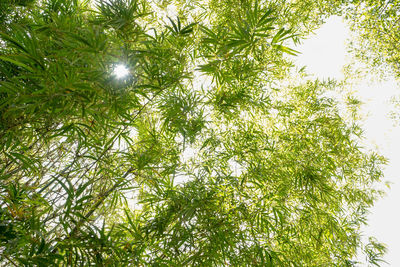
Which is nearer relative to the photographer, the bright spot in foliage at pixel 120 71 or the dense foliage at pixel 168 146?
the dense foliage at pixel 168 146

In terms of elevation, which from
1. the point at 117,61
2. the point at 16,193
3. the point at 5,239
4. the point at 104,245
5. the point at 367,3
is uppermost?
the point at 367,3

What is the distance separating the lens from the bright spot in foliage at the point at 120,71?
1.40 meters

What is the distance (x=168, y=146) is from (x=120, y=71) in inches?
38.9

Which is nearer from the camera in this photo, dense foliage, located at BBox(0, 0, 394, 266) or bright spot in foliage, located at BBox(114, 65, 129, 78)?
dense foliage, located at BBox(0, 0, 394, 266)

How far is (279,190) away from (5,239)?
199 centimetres

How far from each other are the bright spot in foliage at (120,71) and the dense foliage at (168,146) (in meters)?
0.03

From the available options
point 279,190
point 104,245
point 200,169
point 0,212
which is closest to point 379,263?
point 279,190

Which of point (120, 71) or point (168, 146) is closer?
point (120, 71)

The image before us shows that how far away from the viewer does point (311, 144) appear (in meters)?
2.17

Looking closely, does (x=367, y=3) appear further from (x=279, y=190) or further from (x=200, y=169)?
(x=200, y=169)

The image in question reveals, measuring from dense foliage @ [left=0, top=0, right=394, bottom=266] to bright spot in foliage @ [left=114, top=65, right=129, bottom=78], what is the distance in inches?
1.2

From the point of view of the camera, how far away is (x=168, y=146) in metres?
2.21

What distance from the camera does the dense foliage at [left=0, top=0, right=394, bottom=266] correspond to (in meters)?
1.28

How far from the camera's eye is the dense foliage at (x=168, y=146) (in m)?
1.28
